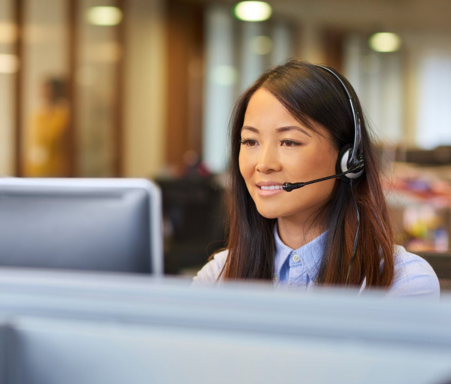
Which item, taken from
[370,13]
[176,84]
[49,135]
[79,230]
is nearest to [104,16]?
[176,84]

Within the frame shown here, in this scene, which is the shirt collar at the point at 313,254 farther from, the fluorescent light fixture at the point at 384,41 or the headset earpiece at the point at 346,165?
the fluorescent light fixture at the point at 384,41

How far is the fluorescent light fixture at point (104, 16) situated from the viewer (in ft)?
21.4

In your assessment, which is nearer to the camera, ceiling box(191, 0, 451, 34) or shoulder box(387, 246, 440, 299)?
shoulder box(387, 246, 440, 299)

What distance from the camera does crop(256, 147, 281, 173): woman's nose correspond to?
3.36ft

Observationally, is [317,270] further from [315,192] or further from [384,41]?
[384,41]

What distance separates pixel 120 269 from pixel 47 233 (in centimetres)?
14

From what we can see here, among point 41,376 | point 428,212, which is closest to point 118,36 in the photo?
point 428,212

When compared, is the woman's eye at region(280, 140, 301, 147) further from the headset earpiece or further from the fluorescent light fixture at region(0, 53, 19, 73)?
the fluorescent light fixture at region(0, 53, 19, 73)

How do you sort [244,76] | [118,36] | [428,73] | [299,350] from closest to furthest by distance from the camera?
[299,350]
[118,36]
[244,76]
[428,73]

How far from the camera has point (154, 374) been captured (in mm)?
390

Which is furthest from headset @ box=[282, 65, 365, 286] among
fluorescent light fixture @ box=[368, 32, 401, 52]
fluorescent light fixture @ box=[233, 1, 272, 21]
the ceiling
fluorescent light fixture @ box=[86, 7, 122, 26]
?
fluorescent light fixture @ box=[368, 32, 401, 52]

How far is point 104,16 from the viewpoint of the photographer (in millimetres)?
6770

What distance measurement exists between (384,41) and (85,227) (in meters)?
9.43

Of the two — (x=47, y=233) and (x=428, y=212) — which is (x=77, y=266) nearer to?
(x=47, y=233)
